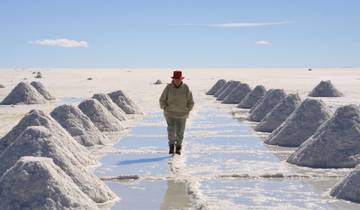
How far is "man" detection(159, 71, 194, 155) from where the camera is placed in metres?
11.6

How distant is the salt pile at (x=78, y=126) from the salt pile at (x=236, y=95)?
1387 cm

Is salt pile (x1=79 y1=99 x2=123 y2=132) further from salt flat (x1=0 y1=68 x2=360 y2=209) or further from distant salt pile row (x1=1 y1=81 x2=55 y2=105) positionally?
distant salt pile row (x1=1 y1=81 x2=55 y2=105)

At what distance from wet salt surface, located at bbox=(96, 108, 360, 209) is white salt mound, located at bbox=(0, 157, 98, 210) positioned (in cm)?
86

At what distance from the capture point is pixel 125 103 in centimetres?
2181

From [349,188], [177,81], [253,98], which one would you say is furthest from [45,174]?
[253,98]

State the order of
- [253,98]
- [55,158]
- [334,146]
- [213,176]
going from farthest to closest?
1. [253,98]
2. [334,146]
3. [213,176]
4. [55,158]

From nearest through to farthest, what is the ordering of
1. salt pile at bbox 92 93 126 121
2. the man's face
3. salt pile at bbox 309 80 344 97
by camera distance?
the man's face, salt pile at bbox 92 93 126 121, salt pile at bbox 309 80 344 97

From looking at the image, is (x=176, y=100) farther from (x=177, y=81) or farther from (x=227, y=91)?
(x=227, y=91)

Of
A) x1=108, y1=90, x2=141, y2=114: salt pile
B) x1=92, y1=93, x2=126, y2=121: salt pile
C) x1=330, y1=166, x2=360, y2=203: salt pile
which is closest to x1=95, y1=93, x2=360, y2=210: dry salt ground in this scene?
x1=330, y1=166, x2=360, y2=203: salt pile

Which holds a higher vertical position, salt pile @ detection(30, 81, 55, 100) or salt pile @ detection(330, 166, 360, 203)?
salt pile @ detection(330, 166, 360, 203)

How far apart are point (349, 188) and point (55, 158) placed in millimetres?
3658

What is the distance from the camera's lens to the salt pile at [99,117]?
15.9 m

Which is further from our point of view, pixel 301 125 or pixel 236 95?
pixel 236 95

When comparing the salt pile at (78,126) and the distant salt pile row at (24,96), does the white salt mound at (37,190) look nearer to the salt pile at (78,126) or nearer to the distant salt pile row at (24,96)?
the salt pile at (78,126)
